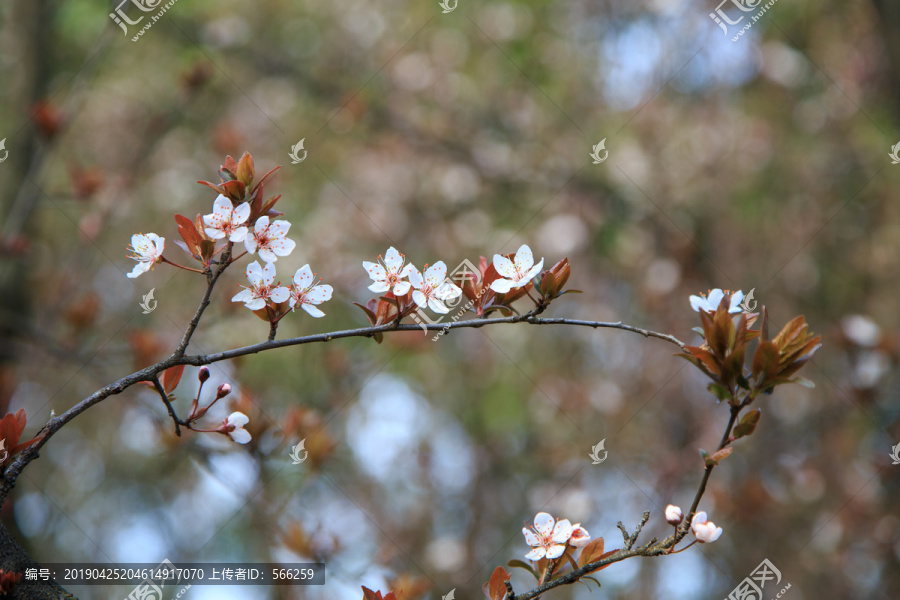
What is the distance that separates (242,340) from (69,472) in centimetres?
160

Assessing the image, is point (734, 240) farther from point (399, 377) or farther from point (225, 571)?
point (225, 571)

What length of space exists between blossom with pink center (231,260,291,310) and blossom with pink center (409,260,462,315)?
202 millimetres

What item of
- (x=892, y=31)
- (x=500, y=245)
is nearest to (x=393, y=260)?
(x=892, y=31)

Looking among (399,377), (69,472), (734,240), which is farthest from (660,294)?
(69,472)

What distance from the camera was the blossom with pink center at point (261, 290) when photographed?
950 millimetres

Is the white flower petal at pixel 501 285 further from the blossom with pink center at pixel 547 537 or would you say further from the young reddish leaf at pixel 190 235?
the young reddish leaf at pixel 190 235

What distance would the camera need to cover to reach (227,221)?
2.95 ft

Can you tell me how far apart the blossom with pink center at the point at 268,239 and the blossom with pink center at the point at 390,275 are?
0.13 m

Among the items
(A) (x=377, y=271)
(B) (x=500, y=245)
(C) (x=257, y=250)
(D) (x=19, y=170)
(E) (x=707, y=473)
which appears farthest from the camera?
(B) (x=500, y=245)

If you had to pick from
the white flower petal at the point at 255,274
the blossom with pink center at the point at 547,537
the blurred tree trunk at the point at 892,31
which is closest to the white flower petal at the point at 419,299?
the white flower petal at the point at 255,274

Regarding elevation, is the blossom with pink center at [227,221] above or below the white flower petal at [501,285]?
above

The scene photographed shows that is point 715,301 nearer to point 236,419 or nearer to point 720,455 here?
point 720,455

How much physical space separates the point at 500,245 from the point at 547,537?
10.9 ft

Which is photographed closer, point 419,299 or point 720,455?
point 720,455
